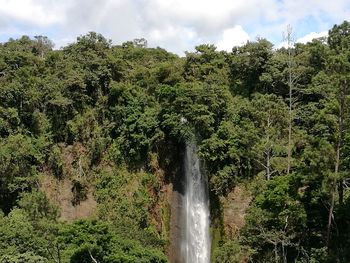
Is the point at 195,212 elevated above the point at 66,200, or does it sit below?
below

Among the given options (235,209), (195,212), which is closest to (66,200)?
(195,212)

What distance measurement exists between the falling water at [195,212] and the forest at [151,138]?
639 millimetres

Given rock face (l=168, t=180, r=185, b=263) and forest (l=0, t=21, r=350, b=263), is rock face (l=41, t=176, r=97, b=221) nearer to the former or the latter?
forest (l=0, t=21, r=350, b=263)

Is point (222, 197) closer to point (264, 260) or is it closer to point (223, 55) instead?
point (264, 260)

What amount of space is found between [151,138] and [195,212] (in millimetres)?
5425

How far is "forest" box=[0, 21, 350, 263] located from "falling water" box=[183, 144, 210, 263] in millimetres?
639

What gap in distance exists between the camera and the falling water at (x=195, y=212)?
2777 cm

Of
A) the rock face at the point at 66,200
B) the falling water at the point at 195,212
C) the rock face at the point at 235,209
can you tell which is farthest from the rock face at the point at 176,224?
the rock face at the point at 66,200

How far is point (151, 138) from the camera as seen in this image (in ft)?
96.7

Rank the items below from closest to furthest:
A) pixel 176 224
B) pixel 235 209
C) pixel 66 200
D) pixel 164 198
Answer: pixel 235 209 < pixel 176 224 < pixel 66 200 < pixel 164 198

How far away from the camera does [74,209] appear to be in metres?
28.8

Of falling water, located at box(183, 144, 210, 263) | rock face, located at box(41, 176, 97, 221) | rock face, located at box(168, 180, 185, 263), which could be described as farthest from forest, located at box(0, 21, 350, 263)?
falling water, located at box(183, 144, 210, 263)

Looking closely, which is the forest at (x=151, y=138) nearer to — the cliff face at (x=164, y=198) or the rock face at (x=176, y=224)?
the cliff face at (x=164, y=198)

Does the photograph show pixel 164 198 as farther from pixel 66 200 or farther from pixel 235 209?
pixel 66 200
